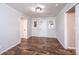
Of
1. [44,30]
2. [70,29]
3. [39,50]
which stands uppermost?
[70,29]

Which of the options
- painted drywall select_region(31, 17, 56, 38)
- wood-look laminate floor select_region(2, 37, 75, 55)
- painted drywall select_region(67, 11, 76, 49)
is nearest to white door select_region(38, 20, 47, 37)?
painted drywall select_region(31, 17, 56, 38)

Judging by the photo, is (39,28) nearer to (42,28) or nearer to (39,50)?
→ (42,28)

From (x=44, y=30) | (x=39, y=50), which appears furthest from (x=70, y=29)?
(x=44, y=30)

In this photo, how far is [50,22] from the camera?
10.2 meters

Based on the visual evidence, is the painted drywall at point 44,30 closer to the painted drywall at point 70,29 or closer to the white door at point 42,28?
the white door at point 42,28

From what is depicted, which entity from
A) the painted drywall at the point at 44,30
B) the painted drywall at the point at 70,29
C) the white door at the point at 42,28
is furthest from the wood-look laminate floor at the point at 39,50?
the white door at the point at 42,28

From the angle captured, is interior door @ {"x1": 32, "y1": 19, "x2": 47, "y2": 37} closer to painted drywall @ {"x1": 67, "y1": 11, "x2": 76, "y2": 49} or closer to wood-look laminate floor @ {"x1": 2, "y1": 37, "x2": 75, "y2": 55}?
wood-look laminate floor @ {"x1": 2, "y1": 37, "x2": 75, "y2": 55}

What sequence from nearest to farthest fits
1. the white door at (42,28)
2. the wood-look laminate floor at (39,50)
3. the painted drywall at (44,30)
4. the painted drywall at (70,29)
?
the wood-look laminate floor at (39,50)
the painted drywall at (70,29)
the painted drywall at (44,30)
the white door at (42,28)

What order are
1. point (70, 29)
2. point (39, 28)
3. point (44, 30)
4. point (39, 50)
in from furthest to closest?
point (39, 28), point (44, 30), point (70, 29), point (39, 50)

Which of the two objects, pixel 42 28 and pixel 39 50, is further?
pixel 42 28

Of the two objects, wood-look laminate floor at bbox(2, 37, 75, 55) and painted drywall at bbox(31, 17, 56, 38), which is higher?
painted drywall at bbox(31, 17, 56, 38)

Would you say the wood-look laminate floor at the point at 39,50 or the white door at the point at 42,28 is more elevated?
the white door at the point at 42,28

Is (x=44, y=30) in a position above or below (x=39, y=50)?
above

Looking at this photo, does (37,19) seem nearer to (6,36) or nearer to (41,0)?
(6,36)
